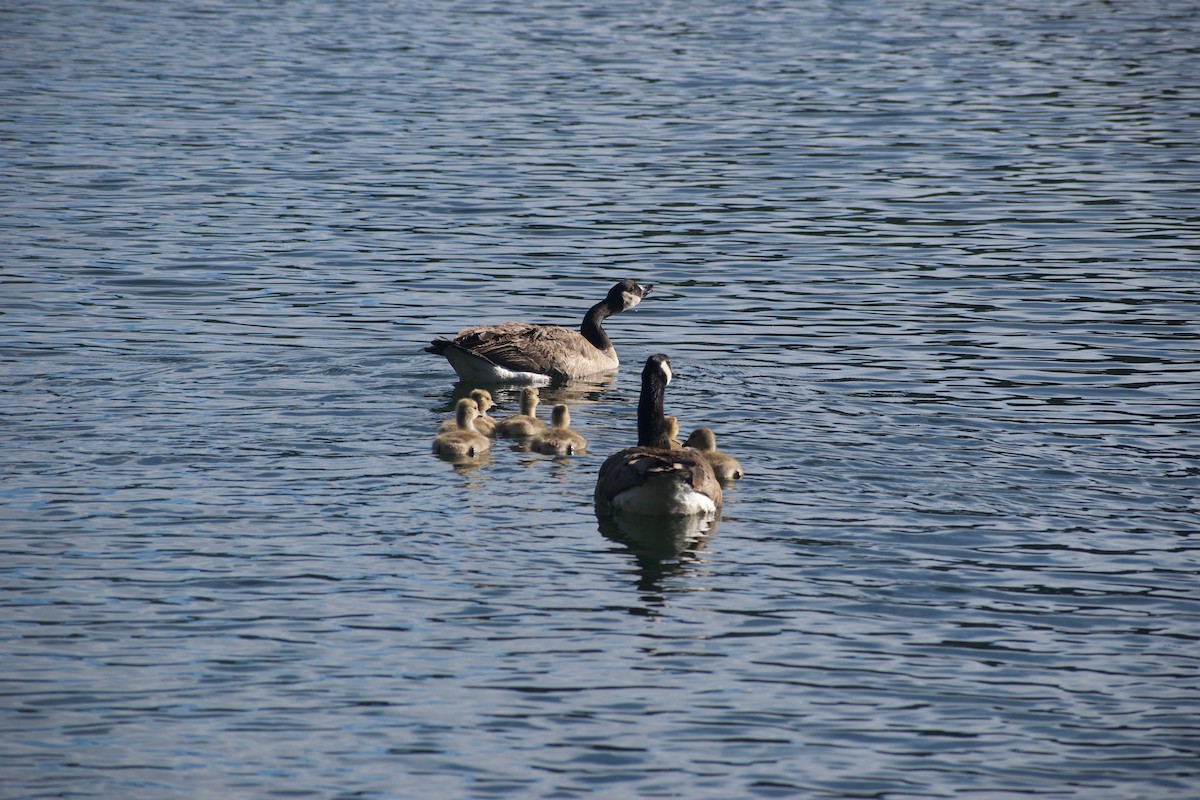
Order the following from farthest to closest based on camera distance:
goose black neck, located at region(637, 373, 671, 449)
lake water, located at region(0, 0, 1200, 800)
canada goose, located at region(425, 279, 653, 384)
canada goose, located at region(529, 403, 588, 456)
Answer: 1. canada goose, located at region(425, 279, 653, 384)
2. canada goose, located at region(529, 403, 588, 456)
3. goose black neck, located at region(637, 373, 671, 449)
4. lake water, located at region(0, 0, 1200, 800)

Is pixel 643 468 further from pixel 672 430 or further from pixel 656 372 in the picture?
pixel 672 430

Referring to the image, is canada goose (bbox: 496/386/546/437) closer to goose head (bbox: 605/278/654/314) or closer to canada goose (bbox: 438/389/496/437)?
canada goose (bbox: 438/389/496/437)

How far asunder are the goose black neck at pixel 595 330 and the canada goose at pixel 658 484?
7125 millimetres

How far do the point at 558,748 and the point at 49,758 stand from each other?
3278 millimetres

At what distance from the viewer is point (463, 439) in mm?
16828

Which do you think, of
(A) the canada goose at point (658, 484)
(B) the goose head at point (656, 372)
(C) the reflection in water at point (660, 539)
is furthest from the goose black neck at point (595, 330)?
(C) the reflection in water at point (660, 539)

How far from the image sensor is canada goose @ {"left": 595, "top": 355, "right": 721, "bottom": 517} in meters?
14.6

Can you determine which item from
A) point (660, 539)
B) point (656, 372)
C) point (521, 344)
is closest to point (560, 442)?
point (656, 372)

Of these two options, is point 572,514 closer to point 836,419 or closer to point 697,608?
point 697,608

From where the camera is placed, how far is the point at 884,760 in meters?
10.5

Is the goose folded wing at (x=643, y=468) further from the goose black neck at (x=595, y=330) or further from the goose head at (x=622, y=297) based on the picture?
the goose head at (x=622, y=297)

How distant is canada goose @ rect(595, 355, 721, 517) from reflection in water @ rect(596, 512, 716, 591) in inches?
3.8

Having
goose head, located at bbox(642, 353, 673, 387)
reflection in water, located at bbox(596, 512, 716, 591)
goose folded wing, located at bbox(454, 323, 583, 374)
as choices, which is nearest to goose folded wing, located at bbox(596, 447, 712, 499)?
reflection in water, located at bbox(596, 512, 716, 591)

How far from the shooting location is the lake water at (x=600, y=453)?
10781mm
